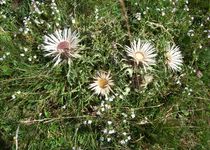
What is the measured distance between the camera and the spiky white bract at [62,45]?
462 centimetres

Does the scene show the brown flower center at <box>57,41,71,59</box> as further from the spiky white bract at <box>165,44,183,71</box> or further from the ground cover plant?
the spiky white bract at <box>165,44,183,71</box>

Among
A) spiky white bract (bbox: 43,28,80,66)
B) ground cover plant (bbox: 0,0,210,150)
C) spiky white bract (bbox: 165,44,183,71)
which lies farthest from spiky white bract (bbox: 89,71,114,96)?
spiky white bract (bbox: 165,44,183,71)

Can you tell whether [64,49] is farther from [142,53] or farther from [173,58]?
[173,58]

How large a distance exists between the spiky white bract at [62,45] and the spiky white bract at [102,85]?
1.12ft

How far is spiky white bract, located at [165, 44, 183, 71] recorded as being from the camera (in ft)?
15.8

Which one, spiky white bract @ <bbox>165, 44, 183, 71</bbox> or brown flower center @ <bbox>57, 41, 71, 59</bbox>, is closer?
brown flower center @ <bbox>57, 41, 71, 59</bbox>

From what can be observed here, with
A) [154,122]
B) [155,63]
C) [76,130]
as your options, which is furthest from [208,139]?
[76,130]

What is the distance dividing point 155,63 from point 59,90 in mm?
1073

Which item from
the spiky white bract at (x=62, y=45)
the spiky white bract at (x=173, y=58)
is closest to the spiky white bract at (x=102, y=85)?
the spiky white bract at (x=62, y=45)

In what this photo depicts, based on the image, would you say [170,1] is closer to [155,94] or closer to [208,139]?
[155,94]

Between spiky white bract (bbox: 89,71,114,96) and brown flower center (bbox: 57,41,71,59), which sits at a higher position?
brown flower center (bbox: 57,41,71,59)

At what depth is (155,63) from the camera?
A: 472cm

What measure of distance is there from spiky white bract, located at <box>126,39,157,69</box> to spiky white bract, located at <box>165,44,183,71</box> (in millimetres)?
186

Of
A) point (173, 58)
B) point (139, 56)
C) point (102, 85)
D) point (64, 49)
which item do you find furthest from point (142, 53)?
point (64, 49)
